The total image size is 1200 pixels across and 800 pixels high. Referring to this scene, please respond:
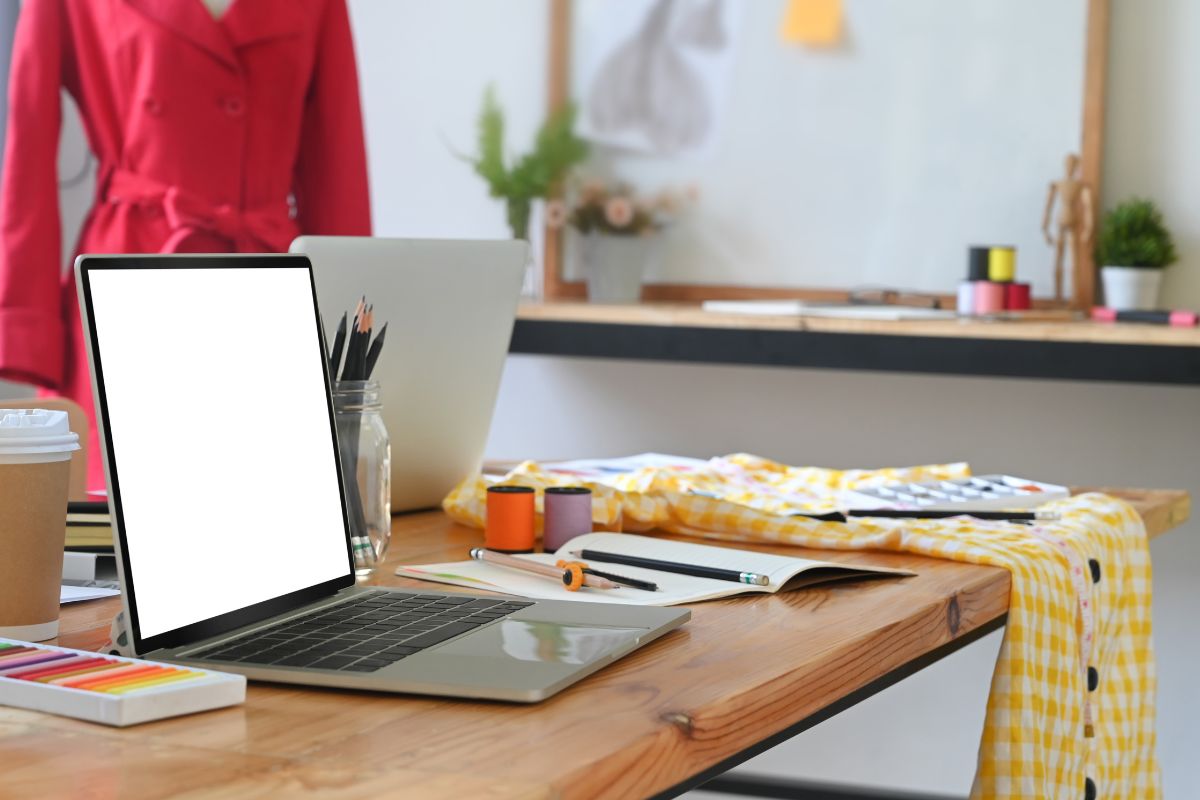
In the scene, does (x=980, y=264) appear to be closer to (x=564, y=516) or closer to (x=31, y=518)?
(x=564, y=516)

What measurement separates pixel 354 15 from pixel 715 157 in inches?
35.8

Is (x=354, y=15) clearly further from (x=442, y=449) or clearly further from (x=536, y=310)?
(x=442, y=449)

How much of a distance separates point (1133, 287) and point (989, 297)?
254mm

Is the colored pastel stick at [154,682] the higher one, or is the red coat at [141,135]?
the red coat at [141,135]

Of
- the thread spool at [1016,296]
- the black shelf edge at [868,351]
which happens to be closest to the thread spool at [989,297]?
the thread spool at [1016,296]

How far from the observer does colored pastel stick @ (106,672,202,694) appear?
2.33 ft

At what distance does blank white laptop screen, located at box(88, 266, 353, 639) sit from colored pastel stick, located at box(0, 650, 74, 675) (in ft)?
0.16

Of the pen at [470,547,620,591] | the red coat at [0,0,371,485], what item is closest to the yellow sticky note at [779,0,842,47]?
the red coat at [0,0,371,485]

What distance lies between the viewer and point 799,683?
33.2 inches

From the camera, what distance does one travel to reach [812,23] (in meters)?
2.98

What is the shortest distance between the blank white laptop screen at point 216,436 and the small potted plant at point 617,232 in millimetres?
2050

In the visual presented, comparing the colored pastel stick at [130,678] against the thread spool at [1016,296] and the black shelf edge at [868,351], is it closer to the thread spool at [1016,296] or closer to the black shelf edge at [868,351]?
the black shelf edge at [868,351]

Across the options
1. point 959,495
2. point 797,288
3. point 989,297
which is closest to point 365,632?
point 959,495

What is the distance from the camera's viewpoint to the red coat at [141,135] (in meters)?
2.07
